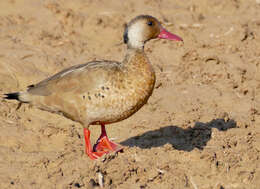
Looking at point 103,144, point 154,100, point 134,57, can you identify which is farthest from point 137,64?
point 154,100

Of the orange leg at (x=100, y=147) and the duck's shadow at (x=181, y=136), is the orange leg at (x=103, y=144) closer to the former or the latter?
the orange leg at (x=100, y=147)

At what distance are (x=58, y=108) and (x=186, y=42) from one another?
4066 millimetres

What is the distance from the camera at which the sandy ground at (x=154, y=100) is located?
220 inches

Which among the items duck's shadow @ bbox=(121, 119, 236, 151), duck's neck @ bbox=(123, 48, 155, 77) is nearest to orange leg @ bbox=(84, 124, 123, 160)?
duck's shadow @ bbox=(121, 119, 236, 151)

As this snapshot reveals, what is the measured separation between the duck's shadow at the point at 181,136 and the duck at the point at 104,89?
824 mm

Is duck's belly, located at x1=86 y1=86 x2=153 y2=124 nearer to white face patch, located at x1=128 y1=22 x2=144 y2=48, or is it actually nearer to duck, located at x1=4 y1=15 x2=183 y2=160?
duck, located at x1=4 y1=15 x2=183 y2=160

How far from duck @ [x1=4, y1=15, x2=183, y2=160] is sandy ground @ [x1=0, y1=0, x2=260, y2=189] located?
50cm

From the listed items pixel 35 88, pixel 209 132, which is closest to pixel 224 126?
pixel 209 132

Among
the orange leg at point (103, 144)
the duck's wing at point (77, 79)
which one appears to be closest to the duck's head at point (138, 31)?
the duck's wing at point (77, 79)

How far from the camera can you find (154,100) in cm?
801

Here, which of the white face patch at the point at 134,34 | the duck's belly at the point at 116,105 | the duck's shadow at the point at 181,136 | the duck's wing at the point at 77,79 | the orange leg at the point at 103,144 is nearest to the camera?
the duck's belly at the point at 116,105

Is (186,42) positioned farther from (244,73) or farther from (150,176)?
(150,176)

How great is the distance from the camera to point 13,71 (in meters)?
8.03

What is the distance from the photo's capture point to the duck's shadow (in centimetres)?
683
